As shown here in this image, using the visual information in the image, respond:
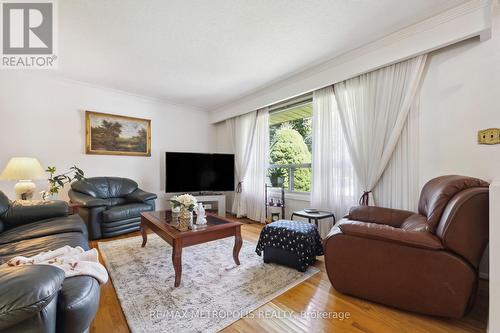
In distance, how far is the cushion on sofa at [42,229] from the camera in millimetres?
1871

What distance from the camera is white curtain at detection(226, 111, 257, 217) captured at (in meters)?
4.61

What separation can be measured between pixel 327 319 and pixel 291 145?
287 centimetres

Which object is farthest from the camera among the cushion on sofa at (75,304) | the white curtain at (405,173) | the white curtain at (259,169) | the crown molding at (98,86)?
the white curtain at (259,169)

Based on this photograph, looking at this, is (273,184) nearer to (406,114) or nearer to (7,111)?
(406,114)

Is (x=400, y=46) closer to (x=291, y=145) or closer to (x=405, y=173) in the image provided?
(x=405, y=173)

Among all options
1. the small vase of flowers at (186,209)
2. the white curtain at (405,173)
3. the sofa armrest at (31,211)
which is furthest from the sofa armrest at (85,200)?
the white curtain at (405,173)

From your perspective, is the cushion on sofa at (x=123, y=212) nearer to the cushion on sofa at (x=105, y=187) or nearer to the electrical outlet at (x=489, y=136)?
the cushion on sofa at (x=105, y=187)

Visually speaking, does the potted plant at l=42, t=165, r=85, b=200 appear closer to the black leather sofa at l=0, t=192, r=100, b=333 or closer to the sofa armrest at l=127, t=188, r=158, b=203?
the sofa armrest at l=127, t=188, r=158, b=203

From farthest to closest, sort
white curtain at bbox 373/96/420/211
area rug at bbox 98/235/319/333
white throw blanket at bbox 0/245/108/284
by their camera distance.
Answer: white curtain at bbox 373/96/420/211
area rug at bbox 98/235/319/333
white throw blanket at bbox 0/245/108/284

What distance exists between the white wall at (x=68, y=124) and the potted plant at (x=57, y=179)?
129mm

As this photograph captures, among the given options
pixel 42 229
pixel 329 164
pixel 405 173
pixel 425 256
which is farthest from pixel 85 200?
pixel 405 173

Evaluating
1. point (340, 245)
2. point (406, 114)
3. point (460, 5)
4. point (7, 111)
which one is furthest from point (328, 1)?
point (7, 111)
